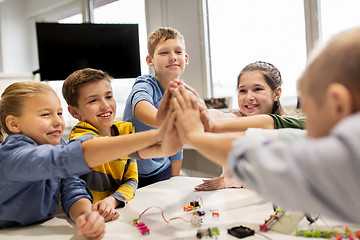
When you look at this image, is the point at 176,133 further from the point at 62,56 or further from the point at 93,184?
the point at 62,56

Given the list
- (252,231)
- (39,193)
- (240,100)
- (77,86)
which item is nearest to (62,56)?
(77,86)

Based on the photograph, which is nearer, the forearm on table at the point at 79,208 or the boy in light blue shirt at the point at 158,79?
the forearm on table at the point at 79,208

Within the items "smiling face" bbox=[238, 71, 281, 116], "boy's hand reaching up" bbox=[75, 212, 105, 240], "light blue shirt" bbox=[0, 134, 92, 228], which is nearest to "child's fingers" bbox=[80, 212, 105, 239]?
"boy's hand reaching up" bbox=[75, 212, 105, 240]

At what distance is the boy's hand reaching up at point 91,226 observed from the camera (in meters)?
0.78

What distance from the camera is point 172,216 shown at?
3.09 ft

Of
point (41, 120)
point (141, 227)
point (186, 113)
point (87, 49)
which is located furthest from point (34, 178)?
point (87, 49)

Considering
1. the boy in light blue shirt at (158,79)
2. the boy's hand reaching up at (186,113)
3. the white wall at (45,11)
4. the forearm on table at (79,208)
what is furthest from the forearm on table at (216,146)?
the white wall at (45,11)

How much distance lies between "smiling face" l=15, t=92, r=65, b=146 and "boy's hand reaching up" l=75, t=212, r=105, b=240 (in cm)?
30

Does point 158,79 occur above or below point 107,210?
above

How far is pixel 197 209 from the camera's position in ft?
3.22

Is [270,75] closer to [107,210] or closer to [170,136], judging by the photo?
[170,136]

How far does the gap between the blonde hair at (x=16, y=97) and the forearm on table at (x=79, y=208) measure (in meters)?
0.30

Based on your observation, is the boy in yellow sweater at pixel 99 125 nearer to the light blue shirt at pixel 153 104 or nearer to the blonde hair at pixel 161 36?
the light blue shirt at pixel 153 104

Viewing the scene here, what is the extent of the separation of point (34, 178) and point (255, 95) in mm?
1015
